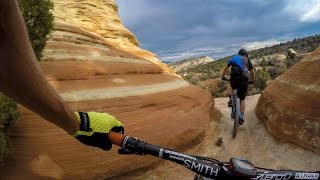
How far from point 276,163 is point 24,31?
9.12 meters

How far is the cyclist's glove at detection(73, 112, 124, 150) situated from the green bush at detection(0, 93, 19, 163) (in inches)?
188

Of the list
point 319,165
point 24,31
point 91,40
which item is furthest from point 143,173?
point 24,31

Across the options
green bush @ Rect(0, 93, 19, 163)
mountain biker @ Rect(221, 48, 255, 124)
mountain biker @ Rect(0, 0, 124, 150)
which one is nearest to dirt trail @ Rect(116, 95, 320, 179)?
mountain biker @ Rect(221, 48, 255, 124)

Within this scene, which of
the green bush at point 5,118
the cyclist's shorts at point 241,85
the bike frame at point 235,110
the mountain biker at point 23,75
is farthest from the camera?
the cyclist's shorts at point 241,85

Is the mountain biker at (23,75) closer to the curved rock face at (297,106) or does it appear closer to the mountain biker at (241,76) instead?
the curved rock face at (297,106)

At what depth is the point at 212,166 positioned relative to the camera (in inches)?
134

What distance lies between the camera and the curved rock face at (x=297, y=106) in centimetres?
1059

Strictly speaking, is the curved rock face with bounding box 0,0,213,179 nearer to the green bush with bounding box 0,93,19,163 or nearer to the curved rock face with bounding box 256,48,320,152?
the green bush with bounding box 0,93,19,163

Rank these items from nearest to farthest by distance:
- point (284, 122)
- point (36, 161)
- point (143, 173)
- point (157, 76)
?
point (36, 161) → point (143, 173) → point (284, 122) → point (157, 76)

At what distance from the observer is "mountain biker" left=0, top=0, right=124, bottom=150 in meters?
2.43

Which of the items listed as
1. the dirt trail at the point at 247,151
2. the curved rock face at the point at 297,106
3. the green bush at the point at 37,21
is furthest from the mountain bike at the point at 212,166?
the green bush at the point at 37,21

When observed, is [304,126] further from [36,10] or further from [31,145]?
[36,10]

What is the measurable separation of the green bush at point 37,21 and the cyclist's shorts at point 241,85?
5488 mm

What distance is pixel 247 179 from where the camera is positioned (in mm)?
3324
